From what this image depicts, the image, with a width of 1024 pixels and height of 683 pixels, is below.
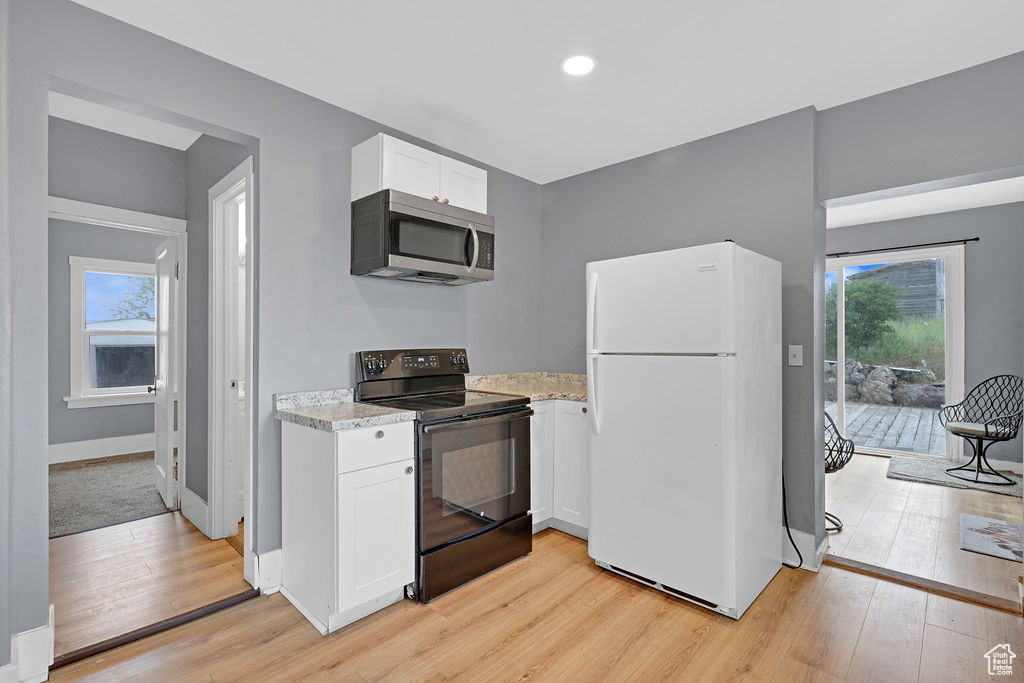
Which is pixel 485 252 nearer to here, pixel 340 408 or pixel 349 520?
pixel 340 408

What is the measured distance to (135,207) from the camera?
3.32m

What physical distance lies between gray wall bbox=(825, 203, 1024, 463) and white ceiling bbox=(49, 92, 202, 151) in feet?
21.7

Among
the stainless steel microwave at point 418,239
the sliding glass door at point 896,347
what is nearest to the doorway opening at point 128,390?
the stainless steel microwave at point 418,239

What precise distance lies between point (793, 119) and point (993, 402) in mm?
3970

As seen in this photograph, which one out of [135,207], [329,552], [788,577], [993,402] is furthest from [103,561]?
[993,402]

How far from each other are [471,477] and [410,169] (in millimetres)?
1664

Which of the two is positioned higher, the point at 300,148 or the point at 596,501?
the point at 300,148

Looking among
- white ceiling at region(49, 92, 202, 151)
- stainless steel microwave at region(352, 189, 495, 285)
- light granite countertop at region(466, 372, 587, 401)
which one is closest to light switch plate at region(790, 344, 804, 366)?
light granite countertop at region(466, 372, 587, 401)

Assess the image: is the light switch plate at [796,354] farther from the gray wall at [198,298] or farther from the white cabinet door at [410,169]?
the gray wall at [198,298]

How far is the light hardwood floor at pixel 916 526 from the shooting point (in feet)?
8.32

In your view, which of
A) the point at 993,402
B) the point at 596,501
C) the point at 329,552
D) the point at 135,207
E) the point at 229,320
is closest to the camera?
the point at 329,552

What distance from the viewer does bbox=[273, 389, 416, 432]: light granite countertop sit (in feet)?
6.77

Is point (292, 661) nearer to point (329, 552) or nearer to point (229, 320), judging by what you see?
point (329, 552)
